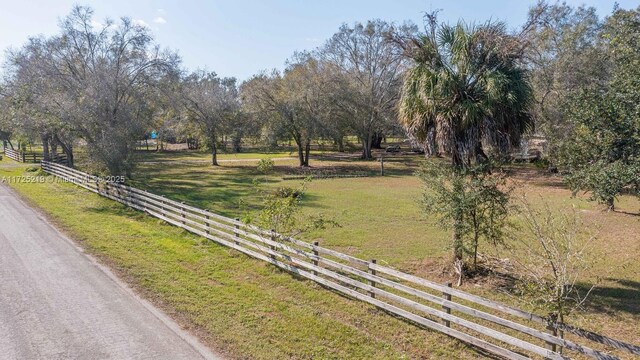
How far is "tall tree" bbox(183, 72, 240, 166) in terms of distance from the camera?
1537 inches

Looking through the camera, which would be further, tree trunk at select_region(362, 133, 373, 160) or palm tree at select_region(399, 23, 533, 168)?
tree trunk at select_region(362, 133, 373, 160)

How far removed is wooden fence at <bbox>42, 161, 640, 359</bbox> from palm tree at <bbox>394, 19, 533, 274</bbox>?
2.35 m

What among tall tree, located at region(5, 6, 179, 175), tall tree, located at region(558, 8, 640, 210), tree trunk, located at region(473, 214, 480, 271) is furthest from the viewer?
tall tree, located at region(5, 6, 179, 175)

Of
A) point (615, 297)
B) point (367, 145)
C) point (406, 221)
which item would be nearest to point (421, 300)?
point (615, 297)

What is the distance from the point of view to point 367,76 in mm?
46312

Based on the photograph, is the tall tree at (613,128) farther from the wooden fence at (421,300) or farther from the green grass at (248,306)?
the green grass at (248,306)

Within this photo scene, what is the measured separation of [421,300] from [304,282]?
8.58 ft

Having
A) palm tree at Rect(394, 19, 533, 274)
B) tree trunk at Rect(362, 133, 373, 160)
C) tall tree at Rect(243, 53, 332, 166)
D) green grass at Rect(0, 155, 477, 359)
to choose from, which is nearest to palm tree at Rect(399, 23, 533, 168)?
palm tree at Rect(394, 19, 533, 274)

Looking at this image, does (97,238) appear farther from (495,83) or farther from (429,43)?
(495,83)

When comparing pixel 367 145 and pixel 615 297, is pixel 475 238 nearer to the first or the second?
pixel 615 297

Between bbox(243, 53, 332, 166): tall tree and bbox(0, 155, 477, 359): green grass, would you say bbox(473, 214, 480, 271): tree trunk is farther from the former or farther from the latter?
bbox(243, 53, 332, 166): tall tree

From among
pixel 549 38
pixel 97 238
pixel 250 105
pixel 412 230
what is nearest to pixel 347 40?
pixel 250 105

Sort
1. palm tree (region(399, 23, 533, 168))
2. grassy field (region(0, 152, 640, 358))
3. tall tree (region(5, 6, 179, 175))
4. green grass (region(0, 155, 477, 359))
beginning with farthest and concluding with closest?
1. tall tree (region(5, 6, 179, 175))
2. palm tree (region(399, 23, 533, 168))
3. grassy field (region(0, 152, 640, 358))
4. green grass (region(0, 155, 477, 359))

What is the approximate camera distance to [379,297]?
347 inches
